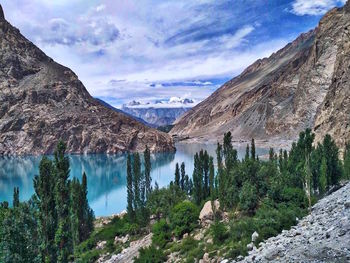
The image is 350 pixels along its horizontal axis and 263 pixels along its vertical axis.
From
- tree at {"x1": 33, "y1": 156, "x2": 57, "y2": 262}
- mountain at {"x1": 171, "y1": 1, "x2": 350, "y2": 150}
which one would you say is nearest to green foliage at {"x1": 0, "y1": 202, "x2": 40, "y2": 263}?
tree at {"x1": 33, "y1": 156, "x2": 57, "y2": 262}

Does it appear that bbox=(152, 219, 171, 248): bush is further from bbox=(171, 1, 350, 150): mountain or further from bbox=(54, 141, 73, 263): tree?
bbox=(171, 1, 350, 150): mountain

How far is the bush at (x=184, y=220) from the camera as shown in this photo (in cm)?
2792

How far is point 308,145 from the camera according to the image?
96.2ft

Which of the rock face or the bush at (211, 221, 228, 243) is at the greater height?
the rock face

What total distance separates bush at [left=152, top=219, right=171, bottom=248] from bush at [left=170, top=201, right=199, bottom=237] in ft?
2.25

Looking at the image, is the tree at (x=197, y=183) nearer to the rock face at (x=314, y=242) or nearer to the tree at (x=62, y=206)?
the rock face at (x=314, y=242)

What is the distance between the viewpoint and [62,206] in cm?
1955

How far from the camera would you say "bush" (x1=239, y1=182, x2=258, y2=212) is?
1061 inches

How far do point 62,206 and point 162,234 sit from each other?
11005 mm

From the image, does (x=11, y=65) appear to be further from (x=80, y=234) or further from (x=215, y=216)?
(x=215, y=216)

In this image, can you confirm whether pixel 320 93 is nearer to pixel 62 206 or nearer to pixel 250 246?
pixel 250 246

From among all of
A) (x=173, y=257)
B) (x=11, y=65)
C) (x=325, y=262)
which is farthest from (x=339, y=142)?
(x=11, y=65)

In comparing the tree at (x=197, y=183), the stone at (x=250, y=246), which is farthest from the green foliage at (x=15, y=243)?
the tree at (x=197, y=183)

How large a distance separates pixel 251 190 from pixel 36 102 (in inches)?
5649
